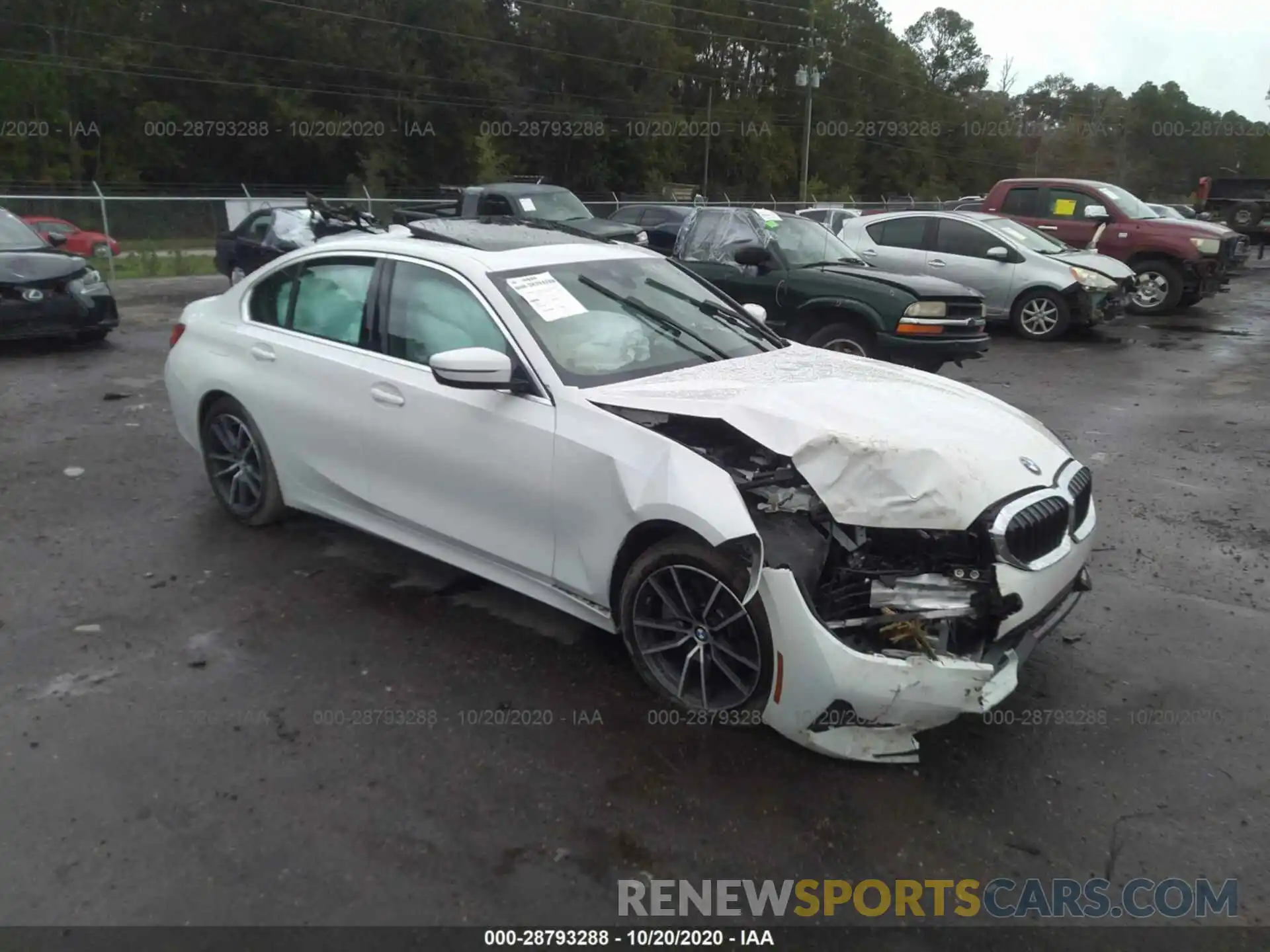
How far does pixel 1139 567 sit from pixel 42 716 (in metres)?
5.17

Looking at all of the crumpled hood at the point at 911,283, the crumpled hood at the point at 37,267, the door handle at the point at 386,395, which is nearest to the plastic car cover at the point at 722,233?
the crumpled hood at the point at 911,283

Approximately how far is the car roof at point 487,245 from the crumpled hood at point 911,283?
13.6 feet

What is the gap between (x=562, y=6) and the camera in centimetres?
5050

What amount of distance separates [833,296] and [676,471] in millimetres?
5797

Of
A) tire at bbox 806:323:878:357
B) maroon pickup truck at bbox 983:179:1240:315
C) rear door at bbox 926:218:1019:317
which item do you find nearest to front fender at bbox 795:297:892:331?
tire at bbox 806:323:878:357

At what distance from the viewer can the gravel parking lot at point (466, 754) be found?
298 cm

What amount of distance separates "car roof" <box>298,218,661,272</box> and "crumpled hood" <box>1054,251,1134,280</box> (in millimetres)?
9643

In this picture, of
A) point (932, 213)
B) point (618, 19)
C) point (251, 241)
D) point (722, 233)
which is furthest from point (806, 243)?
point (618, 19)

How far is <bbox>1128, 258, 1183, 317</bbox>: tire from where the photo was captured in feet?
49.6

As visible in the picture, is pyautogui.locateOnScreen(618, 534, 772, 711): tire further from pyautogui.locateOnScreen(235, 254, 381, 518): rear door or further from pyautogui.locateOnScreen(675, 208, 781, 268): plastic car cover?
pyautogui.locateOnScreen(675, 208, 781, 268): plastic car cover

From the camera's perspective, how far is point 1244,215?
24172 mm

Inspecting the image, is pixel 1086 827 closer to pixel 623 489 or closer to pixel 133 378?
pixel 623 489

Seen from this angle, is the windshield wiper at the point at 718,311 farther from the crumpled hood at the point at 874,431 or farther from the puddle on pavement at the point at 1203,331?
the puddle on pavement at the point at 1203,331

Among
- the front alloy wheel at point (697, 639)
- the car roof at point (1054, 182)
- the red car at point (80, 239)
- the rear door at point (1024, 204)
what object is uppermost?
the car roof at point (1054, 182)
